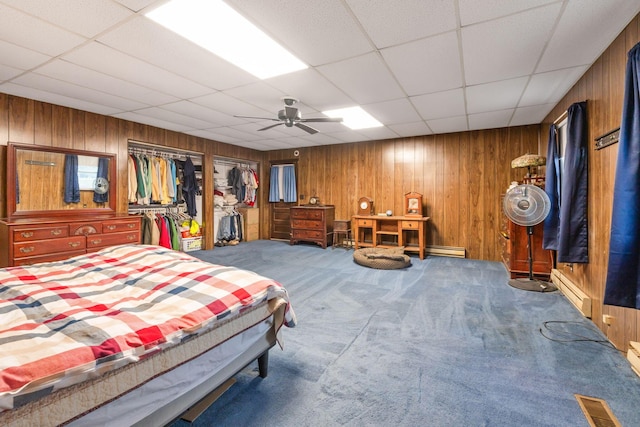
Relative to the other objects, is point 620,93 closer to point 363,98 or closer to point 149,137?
point 363,98

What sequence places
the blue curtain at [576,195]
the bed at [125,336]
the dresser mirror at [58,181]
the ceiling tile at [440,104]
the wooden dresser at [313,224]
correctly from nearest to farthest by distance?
the bed at [125,336]
the blue curtain at [576,195]
the ceiling tile at [440,104]
the dresser mirror at [58,181]
the wooden dresser at [313,224]

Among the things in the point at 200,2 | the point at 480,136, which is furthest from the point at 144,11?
the point at 480,136

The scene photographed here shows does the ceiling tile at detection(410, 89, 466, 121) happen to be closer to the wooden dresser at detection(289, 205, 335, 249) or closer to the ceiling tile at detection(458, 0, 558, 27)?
the ceiling tile at detection(458, 0, 558, 27)

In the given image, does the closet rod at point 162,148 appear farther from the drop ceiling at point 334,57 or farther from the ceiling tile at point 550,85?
the ceiling tile at point 550,85

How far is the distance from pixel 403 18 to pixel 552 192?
2889mm

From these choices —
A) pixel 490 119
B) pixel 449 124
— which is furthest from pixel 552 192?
pixel 449 124

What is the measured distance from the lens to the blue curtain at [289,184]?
7137mm

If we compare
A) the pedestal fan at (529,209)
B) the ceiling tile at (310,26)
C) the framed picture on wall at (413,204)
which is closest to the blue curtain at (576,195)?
the pedestal fan at (529,209)

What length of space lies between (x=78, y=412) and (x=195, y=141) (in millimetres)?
5566

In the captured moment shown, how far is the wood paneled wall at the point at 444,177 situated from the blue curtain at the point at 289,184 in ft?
2.88

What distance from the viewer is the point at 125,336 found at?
3.57 feet

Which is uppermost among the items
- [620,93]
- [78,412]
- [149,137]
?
[149,137]

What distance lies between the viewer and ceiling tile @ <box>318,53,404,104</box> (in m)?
2.65

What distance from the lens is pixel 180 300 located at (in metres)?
1.43
